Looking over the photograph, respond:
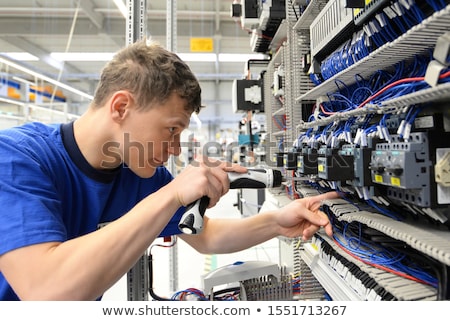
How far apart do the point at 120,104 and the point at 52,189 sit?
0.86ft

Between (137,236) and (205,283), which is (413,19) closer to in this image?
(137,236)

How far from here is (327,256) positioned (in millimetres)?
1000

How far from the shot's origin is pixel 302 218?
94cm

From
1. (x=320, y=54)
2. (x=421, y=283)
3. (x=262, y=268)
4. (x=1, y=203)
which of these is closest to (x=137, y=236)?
(x=1, y=203)

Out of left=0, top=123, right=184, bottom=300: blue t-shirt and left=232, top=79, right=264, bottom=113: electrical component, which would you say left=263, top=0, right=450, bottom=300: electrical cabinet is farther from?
left=232, top=79, right=264, bottom=113: electrical component

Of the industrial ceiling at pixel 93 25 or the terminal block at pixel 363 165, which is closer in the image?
the terminal block at pixel 363 165

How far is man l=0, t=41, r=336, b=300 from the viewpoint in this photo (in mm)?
504

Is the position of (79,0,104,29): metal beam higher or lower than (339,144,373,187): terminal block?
higher

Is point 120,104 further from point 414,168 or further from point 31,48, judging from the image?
point 31,48

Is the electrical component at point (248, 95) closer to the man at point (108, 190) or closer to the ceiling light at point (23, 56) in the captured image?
the man at point (108, 190)

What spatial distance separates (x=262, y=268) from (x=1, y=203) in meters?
1.08

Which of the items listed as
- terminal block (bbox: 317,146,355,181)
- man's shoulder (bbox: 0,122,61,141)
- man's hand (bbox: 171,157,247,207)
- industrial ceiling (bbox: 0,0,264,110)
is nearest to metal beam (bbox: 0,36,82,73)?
industrial ceiling (bbox: 0,0,264,110)

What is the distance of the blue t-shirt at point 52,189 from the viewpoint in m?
0.53

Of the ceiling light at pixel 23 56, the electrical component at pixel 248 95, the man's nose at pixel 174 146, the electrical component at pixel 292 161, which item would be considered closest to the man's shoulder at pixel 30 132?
the man's nose at pixel 174 146
